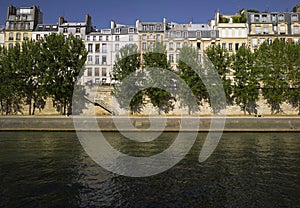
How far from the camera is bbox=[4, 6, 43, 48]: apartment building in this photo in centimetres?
6272

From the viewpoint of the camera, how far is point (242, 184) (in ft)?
36.9

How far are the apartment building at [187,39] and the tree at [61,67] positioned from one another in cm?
2036

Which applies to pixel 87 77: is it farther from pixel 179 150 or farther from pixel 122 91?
pixel 179 150

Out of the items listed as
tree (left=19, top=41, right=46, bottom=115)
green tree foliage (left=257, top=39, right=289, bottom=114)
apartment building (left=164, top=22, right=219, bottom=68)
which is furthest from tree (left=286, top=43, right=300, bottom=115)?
tree (left=19, top=41, right=46, bottom=115)

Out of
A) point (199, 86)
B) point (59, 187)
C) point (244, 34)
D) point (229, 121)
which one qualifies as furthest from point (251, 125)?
point (244, 34)

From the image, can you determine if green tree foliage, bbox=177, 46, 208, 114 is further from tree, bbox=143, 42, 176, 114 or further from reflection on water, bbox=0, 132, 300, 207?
reflection on water, bbox=0, 132, 300, 207

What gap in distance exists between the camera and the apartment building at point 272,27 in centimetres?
5809

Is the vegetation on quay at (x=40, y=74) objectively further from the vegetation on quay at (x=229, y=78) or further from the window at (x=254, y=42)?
the window at (x=254, y=42)

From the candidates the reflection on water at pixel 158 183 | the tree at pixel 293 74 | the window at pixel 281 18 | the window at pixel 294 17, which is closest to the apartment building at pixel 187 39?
the window at pixel 281 18

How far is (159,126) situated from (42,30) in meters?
44.4

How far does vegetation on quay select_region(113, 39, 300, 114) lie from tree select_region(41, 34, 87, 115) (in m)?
7.01

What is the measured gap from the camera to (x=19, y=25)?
63.3 m

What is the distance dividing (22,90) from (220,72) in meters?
31.0

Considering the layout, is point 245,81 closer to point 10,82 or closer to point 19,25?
point 10,82
